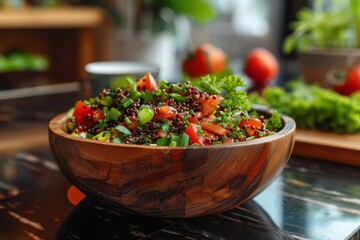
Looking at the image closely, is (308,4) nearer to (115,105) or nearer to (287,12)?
(287,12)

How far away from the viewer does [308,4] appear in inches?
134

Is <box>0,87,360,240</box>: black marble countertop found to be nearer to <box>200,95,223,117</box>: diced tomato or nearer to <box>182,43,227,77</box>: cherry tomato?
<box>200,95,223,117</box>: diced tomato

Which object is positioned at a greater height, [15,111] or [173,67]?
[15,111]

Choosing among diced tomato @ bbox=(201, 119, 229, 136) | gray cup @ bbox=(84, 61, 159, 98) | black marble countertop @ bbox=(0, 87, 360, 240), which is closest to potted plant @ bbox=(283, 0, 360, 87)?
gray cup @ bbox=(84, 61, 159, 98)

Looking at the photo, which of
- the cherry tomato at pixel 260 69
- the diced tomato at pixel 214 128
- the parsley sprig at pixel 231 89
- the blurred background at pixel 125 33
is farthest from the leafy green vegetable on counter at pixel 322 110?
the blurred background at pixel 125 33

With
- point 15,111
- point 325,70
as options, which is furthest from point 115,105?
point 325,70

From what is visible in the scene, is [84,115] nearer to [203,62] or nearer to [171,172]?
[171,172]

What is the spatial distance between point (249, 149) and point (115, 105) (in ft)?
0.81

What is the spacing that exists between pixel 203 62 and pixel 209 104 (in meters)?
1.16

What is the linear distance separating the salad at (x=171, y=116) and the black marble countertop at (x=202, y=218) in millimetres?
130

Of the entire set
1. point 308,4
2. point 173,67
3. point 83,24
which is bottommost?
point 173,67

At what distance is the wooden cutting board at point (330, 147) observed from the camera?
3.84 feet

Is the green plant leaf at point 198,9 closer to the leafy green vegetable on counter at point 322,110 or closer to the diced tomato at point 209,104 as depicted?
the leafy green vegetable on counter at point 322,110

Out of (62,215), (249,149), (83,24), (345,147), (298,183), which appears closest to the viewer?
(249,149)
